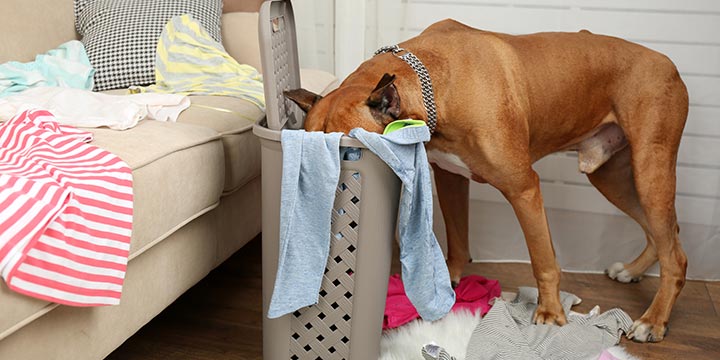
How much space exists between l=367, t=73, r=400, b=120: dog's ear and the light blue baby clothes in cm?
8

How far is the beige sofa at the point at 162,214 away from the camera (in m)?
1.20

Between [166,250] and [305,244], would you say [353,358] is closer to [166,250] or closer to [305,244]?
[305,244]

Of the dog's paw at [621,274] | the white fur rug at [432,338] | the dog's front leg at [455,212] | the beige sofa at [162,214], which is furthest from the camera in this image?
the dog's paw at [621,274]

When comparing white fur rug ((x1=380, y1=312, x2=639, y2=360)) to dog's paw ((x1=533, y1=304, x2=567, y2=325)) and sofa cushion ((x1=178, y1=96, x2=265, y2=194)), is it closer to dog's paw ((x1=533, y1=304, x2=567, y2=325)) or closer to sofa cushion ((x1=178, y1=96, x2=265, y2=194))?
dog's paw ((x1=533, y1=304, x2=567, y2=325))

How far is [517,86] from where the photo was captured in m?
1.81

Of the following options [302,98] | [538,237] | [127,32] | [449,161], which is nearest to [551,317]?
[538,237]

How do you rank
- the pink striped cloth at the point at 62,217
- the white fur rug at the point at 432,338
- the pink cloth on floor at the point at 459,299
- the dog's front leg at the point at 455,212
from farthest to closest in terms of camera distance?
the dog's front leg at the point at 455,212 < the pink cloth on floor at the point at 459,299 < the white fur rug at the point at 432,338 < the pink striped cloth at the point at 62,217

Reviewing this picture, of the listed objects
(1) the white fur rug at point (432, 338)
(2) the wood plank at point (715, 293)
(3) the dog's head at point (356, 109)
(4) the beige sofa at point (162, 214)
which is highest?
(3) the dog's head at point (356, 109)

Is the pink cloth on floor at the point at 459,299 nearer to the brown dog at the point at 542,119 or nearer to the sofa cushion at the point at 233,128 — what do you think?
the brown dog at the point at 542,119

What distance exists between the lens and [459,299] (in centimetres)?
203

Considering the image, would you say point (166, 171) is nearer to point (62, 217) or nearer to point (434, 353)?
point (62, 217)

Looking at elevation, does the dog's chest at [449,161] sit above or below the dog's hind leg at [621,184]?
above

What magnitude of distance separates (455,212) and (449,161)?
372mm

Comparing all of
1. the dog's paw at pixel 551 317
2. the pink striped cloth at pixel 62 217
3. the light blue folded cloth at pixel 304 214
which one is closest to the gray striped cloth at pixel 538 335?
the dog's paw at pixel 551 317
